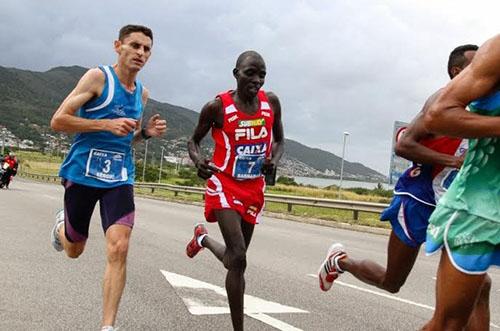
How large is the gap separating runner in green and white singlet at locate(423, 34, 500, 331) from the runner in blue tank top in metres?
2.62

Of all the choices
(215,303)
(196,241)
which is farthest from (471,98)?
(196,241)

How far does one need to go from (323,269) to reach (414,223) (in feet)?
6.20

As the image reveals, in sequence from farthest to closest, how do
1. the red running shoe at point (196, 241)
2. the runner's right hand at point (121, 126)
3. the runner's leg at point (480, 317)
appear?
the red running shoe at point (196, 241) < the runner's right hand at point (121, 126) < the runner's leg at point (480, 317)

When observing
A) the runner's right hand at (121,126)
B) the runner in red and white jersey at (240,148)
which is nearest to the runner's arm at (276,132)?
the runner in red and white jersey at (240,148)

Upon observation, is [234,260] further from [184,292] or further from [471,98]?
[471,98]

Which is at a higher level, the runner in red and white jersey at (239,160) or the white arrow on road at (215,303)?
the runner in red and white jersey at (239,160)

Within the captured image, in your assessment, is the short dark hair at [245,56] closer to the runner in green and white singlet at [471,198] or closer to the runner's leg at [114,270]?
the runner's leg at [114,270]

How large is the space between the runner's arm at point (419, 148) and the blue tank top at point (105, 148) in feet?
7.18

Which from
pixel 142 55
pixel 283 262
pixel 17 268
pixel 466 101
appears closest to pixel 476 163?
pixel 466 101

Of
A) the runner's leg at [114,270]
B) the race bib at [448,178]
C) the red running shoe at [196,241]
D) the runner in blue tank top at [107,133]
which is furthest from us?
the red running shoe at [196,241]

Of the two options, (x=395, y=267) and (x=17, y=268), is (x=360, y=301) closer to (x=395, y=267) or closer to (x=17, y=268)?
(x=395, y=267)

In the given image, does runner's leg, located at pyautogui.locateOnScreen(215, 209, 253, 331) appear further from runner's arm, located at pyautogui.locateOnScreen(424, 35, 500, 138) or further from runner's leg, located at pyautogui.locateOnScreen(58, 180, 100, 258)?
runner's arm, located at pyautogui.locateOnScreen(424, 35, 500, 138)

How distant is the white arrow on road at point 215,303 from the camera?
5.54m

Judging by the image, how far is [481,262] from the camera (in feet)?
9.09
